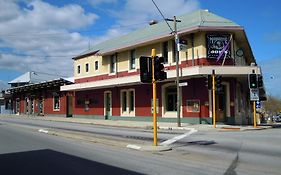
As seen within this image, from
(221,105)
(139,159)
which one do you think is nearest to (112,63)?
(221,105)

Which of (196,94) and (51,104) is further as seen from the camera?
(51,104)

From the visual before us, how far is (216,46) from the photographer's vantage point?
31859mm

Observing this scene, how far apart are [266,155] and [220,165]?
286 centimetres

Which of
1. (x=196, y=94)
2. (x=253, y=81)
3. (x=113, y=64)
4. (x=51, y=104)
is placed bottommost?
(x=51, y=104)

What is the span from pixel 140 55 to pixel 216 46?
8.54 metres

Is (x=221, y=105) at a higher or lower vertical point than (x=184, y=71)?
lower

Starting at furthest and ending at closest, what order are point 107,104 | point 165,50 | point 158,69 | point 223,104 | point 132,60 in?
point 107,104 → point 132,60 → point 165,50 → point 223,104 → point 158,69

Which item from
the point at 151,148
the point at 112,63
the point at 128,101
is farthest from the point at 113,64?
the point at 151,148

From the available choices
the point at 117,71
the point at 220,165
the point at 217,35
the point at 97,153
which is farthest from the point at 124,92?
the point at 220,165

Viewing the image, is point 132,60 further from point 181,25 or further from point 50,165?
point 50,165

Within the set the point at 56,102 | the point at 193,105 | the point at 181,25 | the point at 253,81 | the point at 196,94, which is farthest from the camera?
the point at 56,102

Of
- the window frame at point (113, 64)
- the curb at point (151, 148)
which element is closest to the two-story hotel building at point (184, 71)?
the window frame at point (113, 64)

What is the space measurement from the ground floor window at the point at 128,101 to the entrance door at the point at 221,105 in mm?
9639

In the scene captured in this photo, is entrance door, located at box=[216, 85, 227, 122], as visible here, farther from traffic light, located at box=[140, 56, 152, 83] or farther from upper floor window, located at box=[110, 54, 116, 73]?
traffic light, located at box=[140, 56, 152, 83]
